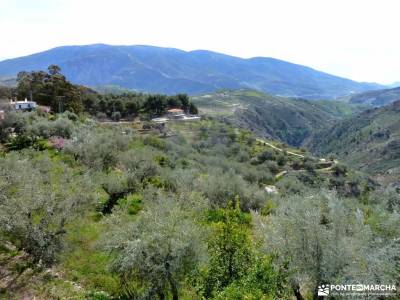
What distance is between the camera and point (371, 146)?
6319 inches

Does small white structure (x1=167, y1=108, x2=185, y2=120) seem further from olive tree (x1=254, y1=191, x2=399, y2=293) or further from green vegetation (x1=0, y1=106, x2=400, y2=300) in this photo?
olive tree (x1=254, y1=191, x2=399, y2=293)

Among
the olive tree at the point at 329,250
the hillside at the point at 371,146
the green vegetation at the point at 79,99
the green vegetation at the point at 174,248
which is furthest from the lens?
the hillside at the point at 371,146

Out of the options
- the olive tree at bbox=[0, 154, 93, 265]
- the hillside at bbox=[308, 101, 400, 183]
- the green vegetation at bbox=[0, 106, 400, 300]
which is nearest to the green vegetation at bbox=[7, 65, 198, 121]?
the green vegetation at bbox=[0, 106, 400, 300]

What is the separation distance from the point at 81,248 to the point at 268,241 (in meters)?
8.42

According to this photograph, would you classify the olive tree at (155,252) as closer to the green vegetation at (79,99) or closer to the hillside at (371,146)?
the green vegetation at (79,99)

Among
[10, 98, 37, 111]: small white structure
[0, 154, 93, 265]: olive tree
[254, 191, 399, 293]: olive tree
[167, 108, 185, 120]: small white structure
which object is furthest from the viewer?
[167, 108, 185, 120]: small white structure

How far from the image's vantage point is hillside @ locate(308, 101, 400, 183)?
131000 millimetres

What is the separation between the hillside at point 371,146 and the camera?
131 m

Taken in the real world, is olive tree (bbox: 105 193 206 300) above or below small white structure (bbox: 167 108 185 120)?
above

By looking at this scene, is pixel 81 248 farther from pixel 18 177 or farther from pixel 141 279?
pixel 141 279

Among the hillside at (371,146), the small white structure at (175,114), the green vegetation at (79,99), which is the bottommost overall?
the hillside at (371,146)

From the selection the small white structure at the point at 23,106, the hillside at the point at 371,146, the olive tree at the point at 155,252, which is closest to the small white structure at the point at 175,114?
the small white structure at the point at 23,106

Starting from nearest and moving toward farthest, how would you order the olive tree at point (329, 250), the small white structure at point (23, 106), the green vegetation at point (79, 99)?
1. the olive tree at point (329, 250)
2. the small white structure at point (23, 106)
3. the green vegetation at point (79, 99)

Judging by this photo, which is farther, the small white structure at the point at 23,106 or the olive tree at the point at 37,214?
the small white structure at the point at 23,106
